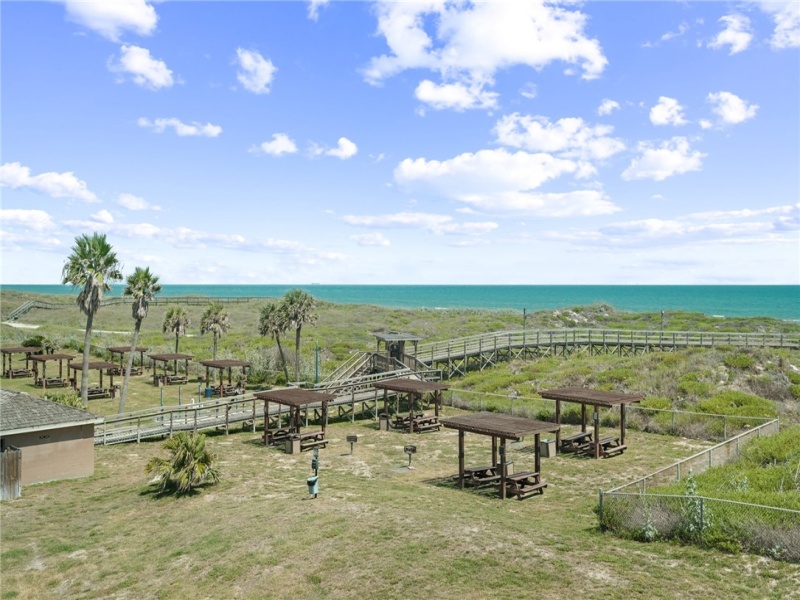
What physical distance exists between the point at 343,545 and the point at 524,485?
841cm

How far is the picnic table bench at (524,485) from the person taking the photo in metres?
20.4

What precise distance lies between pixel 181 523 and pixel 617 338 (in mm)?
44326

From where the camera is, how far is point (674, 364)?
40875 mm

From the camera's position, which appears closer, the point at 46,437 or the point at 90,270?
the point at 46,437

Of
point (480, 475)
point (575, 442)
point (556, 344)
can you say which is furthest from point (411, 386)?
point (556, 344)

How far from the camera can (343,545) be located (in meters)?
14.9

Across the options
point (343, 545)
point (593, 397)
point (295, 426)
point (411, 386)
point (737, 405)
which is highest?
point (593, 397)

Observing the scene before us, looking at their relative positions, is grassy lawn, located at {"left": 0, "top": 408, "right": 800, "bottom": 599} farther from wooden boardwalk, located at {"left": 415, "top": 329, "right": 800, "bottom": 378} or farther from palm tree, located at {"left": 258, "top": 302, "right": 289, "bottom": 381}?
wooden boardwalk, located at {"left": 415, "top": 329, "right": 800, "bottom": 378}

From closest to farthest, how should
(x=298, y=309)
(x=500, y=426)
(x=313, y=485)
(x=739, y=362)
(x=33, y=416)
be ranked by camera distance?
(x=313, y=485), (x=500, y=426), (x=33, y=416), (x=739, y=362), (x=298, y=309)

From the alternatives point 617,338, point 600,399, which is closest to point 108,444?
point 600,399

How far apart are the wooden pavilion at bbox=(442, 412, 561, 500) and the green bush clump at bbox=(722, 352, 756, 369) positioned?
23.8m

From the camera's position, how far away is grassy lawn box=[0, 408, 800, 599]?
12.9m

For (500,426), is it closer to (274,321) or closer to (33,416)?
(33,416)

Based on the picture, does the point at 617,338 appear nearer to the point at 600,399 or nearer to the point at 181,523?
the point at 600,399
